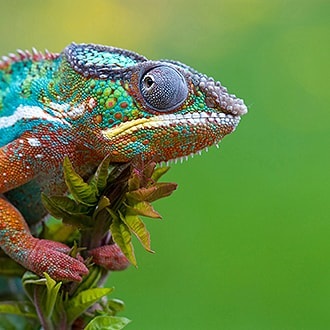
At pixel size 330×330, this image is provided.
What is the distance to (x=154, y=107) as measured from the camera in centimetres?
122

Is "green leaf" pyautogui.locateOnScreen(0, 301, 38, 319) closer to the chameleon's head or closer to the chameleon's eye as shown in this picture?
the chameleon's head

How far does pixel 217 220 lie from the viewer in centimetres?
334

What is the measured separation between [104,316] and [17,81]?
51cm

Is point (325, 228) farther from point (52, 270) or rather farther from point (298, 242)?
point (52, 270)

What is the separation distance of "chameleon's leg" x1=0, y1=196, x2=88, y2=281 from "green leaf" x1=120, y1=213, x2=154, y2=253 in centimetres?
12

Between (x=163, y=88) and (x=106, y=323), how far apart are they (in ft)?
1.38

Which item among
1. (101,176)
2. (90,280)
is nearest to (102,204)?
(101,176)

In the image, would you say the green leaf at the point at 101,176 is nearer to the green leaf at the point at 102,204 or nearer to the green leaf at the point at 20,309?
the green leaf at the point at 102,204

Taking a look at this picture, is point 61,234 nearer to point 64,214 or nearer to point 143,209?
point 64,214

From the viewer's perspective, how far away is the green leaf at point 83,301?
1159mm

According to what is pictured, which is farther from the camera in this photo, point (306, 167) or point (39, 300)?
point (306, 167)

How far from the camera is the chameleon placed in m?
1.20

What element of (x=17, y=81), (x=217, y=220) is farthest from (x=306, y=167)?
(x=17, y=81)

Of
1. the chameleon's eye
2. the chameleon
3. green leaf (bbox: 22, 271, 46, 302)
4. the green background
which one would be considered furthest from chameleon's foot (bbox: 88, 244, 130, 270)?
the green background
